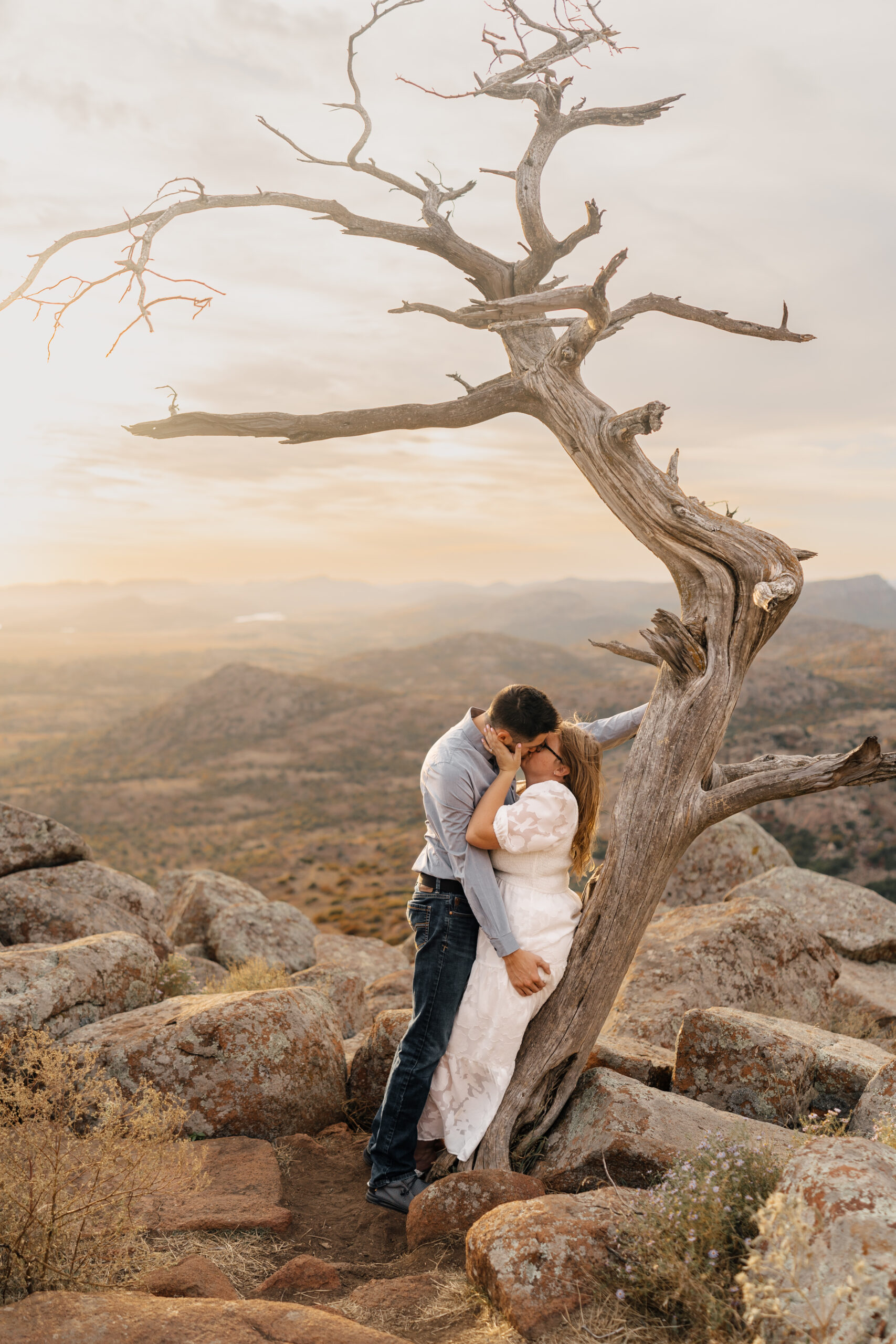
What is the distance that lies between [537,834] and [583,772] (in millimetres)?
448

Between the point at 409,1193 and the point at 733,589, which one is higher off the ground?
the point at 733,589

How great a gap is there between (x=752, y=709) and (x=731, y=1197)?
44.6m

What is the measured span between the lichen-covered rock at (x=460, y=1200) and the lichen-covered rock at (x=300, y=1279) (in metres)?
0.46

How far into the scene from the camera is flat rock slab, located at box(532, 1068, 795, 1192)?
407 centimetres

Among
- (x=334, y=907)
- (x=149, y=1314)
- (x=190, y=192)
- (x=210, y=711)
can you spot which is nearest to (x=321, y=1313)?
(x=149, y=1314)

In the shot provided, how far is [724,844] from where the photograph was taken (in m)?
11.9

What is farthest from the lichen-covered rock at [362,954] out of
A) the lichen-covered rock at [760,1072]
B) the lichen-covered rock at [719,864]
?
the lichen-covered rock at [760,1072]

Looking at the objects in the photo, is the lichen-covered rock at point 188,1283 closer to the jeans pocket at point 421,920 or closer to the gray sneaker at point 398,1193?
the gray sneaker at point 398,1193

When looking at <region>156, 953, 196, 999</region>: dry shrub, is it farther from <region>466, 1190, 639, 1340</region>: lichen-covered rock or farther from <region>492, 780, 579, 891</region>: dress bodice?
<region>466, 1190, 639, 1340</region>: lichen-covered rock

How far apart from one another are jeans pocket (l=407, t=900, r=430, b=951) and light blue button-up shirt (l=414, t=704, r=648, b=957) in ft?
0.57

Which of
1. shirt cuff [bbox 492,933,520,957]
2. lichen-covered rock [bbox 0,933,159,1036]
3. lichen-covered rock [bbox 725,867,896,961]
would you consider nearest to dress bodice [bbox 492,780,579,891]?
shirt cuff [bbox 492,933,520,957]

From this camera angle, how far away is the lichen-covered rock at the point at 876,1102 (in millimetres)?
4496

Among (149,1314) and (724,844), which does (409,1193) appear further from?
(724,844)

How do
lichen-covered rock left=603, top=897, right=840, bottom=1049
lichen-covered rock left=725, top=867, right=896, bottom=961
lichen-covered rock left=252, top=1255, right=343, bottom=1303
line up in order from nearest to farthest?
lichen-covered rock left=252, top=1255, right=343, bottom=1303, lichen-covered rock left=603, top=897, right=840, bottom=1049, lichen-covered rock left=725, top=867, right=896, bottom=961
